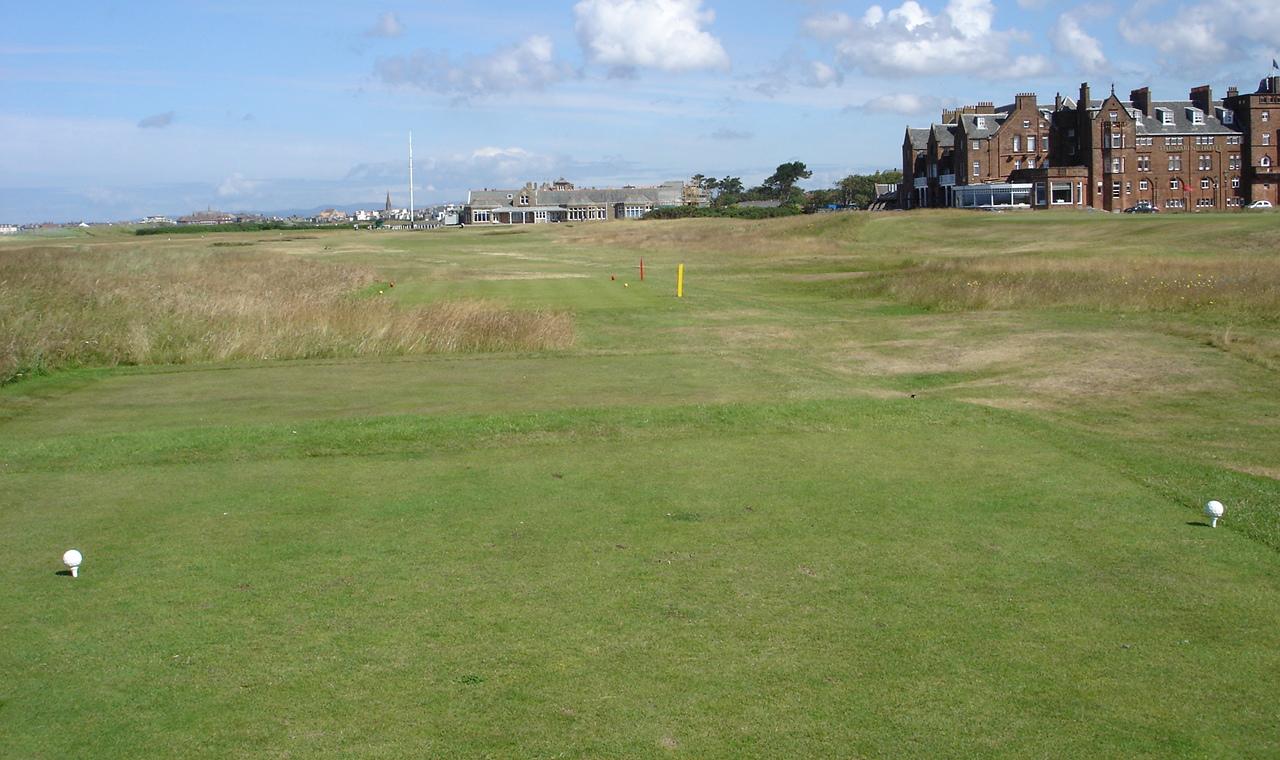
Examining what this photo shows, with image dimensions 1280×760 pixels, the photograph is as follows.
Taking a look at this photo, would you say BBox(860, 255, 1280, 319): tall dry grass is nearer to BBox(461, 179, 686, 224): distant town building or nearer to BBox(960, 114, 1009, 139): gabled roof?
BBox(960, 114, 1009, 139): gabled roof

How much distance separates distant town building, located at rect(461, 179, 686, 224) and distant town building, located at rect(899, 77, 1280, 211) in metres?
91.2

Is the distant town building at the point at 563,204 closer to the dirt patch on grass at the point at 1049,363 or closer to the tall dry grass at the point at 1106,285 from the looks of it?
the tall dry grass at the point at 1106,285

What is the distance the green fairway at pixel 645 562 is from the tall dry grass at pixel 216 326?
2.20 meters

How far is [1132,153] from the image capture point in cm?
9450

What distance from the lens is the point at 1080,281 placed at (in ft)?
107

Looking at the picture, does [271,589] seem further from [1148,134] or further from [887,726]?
[1148,134]

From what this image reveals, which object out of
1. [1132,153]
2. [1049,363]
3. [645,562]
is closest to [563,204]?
[1132,153]

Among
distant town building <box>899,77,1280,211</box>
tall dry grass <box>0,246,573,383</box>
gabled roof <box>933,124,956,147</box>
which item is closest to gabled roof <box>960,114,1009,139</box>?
distant town building <box>899,77,1280,211</box>

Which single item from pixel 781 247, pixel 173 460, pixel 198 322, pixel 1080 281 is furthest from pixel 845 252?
Answer: pixel 173 460

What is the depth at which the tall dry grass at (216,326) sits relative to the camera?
21844mm

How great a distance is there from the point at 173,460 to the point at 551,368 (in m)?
8.36

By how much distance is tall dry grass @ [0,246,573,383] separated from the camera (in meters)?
A: 21.8

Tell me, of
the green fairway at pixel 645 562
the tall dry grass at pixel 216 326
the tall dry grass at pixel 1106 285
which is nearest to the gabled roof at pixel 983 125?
the tall dry grass at pixel 1106 285

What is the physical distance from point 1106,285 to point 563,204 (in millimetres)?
166244
